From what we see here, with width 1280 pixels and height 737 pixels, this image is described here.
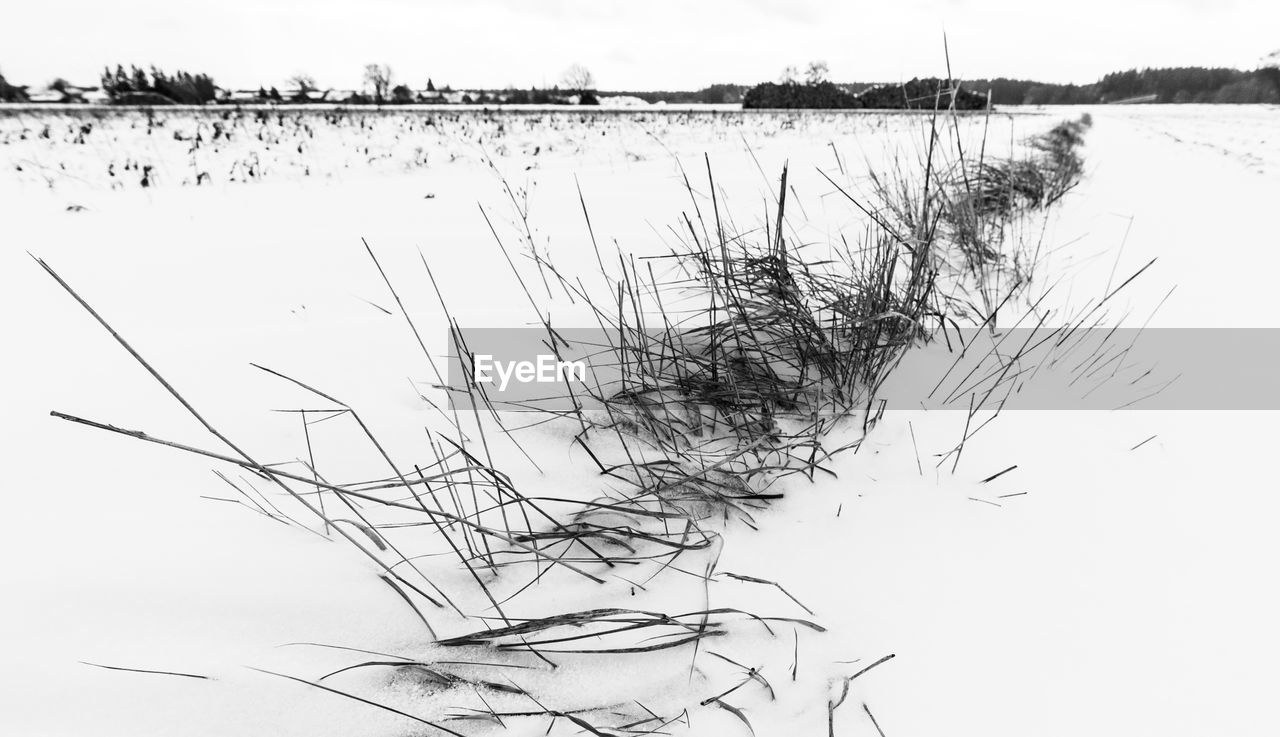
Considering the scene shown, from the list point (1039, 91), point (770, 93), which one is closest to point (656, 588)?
point (770, 93)

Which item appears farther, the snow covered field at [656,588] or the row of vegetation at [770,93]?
the row of vegetation at [770,93]

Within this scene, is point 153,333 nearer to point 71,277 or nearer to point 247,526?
point 71,277

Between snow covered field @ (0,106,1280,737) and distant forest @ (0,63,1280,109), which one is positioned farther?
distant forest @ (0,63,1280,109)

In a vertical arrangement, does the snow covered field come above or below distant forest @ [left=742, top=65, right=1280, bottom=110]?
below

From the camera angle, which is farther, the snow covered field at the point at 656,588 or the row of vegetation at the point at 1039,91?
the row of vegetation at the point at 1039,91

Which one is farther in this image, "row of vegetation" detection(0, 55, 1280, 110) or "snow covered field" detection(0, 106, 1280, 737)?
"row of vegetation" detection(0, 55, 1280, 110)

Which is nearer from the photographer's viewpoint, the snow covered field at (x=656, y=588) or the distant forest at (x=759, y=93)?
the snow covered field at (x=656, y=588)

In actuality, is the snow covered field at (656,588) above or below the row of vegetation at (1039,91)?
below

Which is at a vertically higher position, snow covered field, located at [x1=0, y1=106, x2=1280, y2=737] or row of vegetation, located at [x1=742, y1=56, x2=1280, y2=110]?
Result: row of vegetation, located at [x1=742, y1=56, x2=1280, y2=110]

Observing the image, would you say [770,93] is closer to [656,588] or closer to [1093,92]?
[656,588]

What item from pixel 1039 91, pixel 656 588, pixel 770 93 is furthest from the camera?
pixel 1039 91

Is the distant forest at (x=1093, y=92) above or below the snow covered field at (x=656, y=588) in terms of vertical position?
above

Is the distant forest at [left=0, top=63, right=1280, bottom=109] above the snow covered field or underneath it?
above

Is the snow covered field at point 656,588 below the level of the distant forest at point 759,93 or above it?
below
